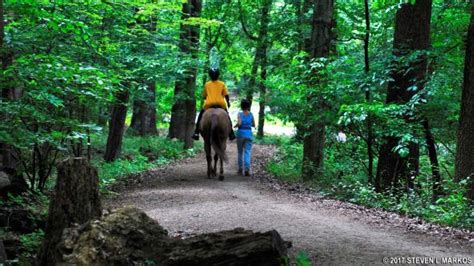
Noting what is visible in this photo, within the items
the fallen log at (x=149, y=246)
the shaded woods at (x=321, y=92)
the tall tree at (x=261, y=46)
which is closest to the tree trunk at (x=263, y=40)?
the tall tree at (x=261, y=46)

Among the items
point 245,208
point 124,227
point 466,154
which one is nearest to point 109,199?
point 245,208

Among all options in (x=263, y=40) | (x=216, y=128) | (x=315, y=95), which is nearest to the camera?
(x=315, y=95)

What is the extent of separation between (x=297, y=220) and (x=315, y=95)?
513 cm

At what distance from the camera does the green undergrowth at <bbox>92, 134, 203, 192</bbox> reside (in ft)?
52.2

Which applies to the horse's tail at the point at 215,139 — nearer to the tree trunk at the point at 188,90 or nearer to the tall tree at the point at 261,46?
the tree trunk at the point at 188,90

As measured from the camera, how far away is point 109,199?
37.0 feet

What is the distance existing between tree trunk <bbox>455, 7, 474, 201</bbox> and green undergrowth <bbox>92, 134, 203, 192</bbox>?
26.3 feet

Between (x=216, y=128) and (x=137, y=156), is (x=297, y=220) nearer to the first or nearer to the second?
(x=216, y=128)

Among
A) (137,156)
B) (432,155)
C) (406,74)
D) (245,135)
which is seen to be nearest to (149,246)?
(406,74)

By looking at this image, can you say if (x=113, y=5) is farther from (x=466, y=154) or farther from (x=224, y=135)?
(x=466, y=154)

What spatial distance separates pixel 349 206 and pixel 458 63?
4685mm

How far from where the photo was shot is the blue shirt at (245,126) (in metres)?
15.9

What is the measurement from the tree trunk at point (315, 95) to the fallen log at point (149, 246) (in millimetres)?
7991

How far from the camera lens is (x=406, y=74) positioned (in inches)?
465
